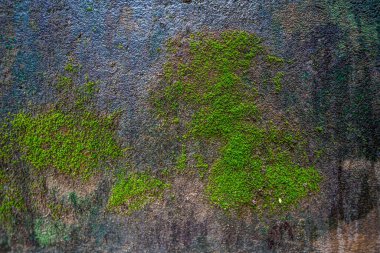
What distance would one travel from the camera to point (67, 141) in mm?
2674

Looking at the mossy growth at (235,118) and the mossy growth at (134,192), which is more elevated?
the mossy growth at (235,118)

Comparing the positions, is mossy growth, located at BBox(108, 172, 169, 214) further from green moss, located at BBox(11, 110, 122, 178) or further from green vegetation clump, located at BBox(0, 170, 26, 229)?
green vegetation clump, located at BBox(0, 170, 26, 229)

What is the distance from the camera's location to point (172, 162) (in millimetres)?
2713

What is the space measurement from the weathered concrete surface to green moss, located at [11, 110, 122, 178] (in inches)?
5.3

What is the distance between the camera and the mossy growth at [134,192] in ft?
8.81

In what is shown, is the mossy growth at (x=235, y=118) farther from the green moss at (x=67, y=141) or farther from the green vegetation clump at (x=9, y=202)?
the green vegetation clump at (x=9, y=202)

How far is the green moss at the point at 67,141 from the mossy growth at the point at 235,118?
0.47m

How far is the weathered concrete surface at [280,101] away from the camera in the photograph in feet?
8.80

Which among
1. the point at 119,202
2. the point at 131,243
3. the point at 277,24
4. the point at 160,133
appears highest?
the point at 277,24

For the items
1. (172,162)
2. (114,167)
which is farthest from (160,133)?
(114,167)

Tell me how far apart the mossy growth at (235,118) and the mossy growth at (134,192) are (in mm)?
258

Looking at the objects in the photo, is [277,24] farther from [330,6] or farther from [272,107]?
[272,107]

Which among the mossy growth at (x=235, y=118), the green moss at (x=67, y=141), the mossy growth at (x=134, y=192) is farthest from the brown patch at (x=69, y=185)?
the mossy growth at (x=235, y=118)

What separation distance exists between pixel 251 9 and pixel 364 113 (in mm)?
1167
